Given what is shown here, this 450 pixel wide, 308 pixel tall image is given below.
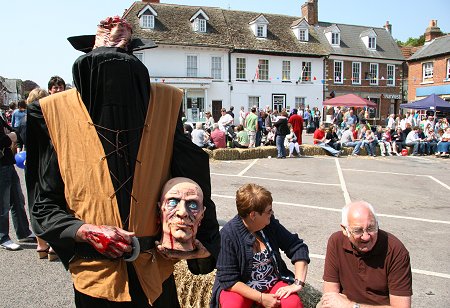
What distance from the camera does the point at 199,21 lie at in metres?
36.2

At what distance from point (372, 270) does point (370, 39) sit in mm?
43166

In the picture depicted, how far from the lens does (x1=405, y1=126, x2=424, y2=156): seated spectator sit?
2031cm

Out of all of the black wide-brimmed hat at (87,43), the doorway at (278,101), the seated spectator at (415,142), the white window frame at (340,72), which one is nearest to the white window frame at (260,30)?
the doorway at (278,101)

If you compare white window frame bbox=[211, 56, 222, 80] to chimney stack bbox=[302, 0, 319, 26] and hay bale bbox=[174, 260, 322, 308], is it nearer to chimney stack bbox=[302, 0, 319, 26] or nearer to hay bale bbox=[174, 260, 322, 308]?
chimney stack bbox=[302, 0, 319, 26]

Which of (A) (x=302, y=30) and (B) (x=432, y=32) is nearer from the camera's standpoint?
(A) (x=302, y=30)

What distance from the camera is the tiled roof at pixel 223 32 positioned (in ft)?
114

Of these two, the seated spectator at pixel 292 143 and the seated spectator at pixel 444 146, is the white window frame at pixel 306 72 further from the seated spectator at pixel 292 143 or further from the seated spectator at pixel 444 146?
the seated spectator at pixel 292 143

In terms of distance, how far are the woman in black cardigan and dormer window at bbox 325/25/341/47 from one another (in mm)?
40007

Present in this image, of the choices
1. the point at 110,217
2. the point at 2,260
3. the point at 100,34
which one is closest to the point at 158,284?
the point at 110,217

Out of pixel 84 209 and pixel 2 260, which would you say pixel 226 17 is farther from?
pixel 84 209

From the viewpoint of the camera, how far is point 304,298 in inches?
144

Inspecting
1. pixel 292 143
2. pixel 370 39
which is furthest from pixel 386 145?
pixel 370 39

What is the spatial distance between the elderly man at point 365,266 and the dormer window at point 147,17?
33474 mm

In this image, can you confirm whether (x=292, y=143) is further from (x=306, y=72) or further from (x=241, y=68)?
(x=306, y=72)
